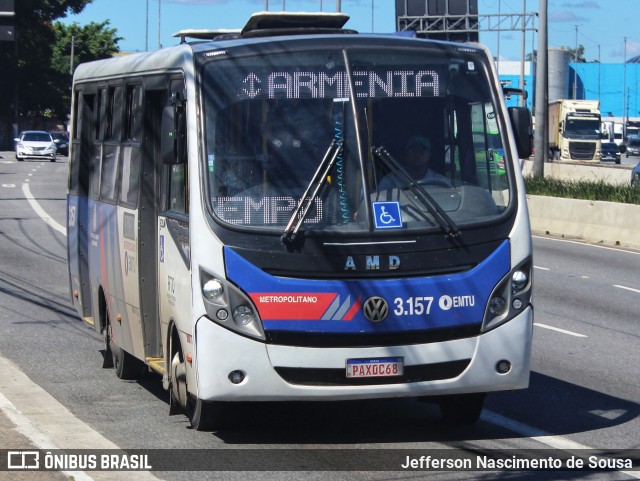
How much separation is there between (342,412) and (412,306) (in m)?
1.68

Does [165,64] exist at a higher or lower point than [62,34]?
lower

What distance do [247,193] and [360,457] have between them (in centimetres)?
181

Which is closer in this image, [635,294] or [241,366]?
[241,366]

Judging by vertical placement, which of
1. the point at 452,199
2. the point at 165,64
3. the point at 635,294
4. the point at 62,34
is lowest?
the point at 635,294

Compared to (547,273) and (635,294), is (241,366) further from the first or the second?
(547,273)

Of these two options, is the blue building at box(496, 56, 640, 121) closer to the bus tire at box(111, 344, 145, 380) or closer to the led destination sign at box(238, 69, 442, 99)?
the bus tire at box(111, 344, 145, 380)

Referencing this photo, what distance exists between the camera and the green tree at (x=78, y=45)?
87.0m

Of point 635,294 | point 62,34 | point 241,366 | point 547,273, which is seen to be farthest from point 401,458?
point 62,34

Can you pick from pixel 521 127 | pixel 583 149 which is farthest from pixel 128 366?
pixel 583 149

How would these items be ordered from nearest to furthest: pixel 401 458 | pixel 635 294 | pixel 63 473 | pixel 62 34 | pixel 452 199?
1. pixel 63 473
2. pixel 401 458
3. pixel 452 199
4. pixel 635 294
5. pixel 62 34

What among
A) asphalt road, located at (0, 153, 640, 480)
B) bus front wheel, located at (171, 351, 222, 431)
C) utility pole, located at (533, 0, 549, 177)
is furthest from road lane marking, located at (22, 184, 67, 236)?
bus front wheel, located at (171, 351, 222, 431)

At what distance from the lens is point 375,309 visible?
24.2 ft

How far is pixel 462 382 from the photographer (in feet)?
24.8

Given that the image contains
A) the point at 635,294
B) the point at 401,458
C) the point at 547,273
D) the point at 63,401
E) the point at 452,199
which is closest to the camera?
the point at 401,458
